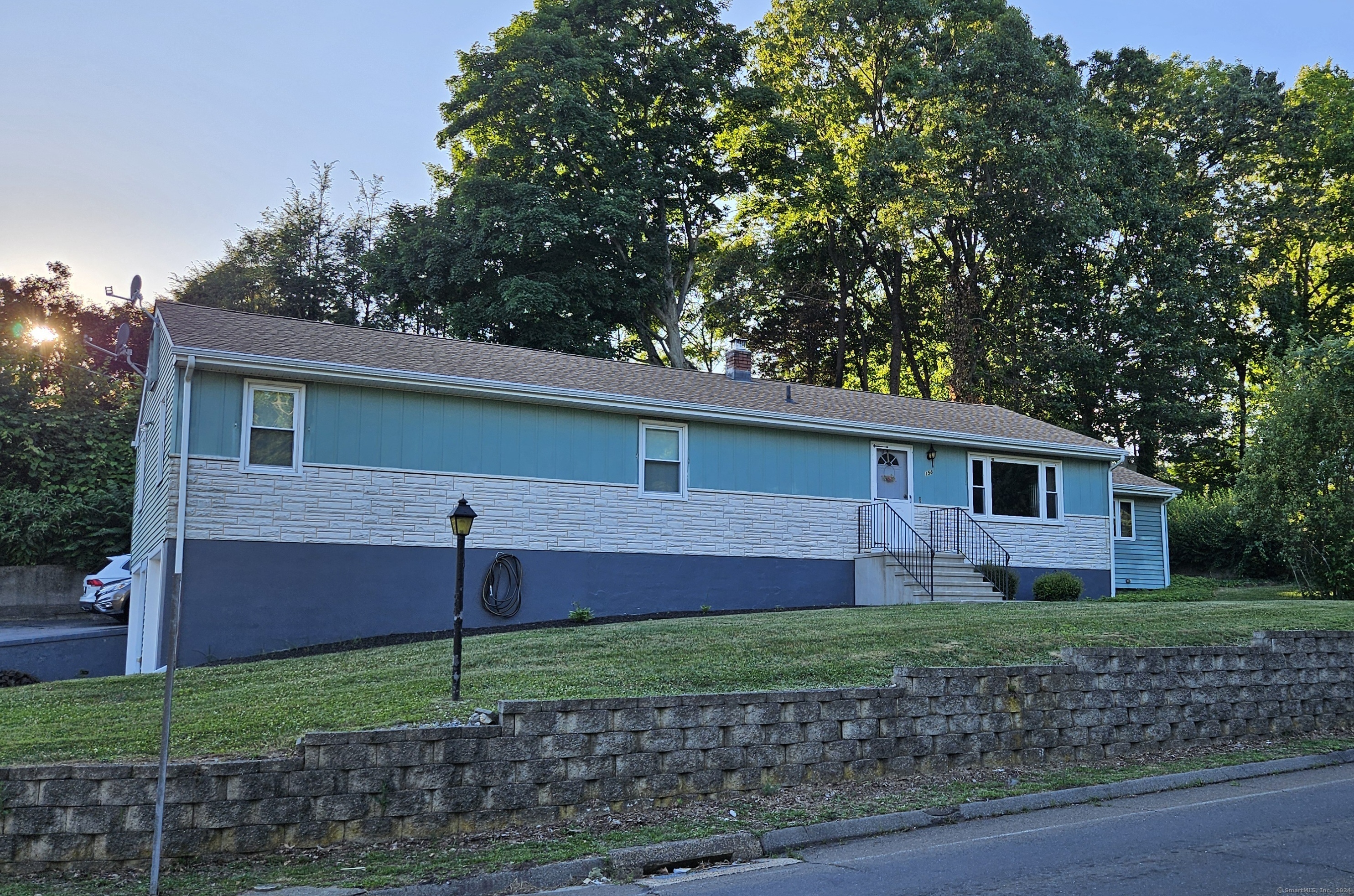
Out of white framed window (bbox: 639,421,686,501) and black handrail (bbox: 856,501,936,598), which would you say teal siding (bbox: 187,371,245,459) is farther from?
black handrail (bbox: 856,501,936,598)

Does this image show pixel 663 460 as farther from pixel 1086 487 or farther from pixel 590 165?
pixel 590 165

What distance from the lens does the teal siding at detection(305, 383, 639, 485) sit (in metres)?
16.2

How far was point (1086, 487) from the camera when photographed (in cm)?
2380

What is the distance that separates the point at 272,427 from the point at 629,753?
9.40m

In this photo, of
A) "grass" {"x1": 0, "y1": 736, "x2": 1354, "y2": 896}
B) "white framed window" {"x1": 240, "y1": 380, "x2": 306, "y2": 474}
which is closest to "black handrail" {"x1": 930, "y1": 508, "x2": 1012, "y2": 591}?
"grass" {"x1": 0, "y1": 736, "x2": 1354, "y2": 896}

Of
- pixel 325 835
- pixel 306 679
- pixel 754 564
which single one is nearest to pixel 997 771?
pixel 325 835

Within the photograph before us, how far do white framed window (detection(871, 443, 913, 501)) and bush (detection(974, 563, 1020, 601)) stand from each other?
198cm

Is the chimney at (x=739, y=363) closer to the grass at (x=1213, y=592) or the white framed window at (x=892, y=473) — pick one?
the white framed window at (x=892, y=473)

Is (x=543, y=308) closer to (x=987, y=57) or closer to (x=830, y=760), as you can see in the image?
(x=987, y=57)

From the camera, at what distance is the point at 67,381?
30.4m

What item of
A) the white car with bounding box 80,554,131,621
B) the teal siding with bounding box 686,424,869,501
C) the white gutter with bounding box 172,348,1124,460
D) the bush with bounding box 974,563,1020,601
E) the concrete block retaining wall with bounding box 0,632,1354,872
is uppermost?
the white gutter with bounding box 172,348,1124,460

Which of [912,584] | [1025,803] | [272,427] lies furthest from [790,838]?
[912,584]

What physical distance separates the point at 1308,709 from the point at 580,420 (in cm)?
1101

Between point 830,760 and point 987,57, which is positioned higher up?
point 987,57
